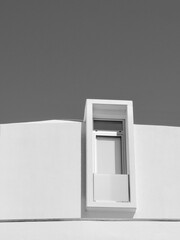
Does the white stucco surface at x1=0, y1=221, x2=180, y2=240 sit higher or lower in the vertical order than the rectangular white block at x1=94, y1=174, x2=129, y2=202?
lower

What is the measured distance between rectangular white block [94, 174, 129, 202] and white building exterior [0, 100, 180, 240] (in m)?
0.38

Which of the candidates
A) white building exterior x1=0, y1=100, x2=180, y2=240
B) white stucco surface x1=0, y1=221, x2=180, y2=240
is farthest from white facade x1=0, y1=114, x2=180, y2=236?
white stucco surface x1=0, y1=221, x2=180, y2=240

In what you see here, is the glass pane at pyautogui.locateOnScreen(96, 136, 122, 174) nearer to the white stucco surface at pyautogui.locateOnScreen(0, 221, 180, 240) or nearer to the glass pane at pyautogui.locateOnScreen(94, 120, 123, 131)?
the glass pane at pyautogui.locateOnScreen(94, 120, 123, 131)

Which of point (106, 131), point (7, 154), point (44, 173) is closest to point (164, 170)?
point (106, 131)

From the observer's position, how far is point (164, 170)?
17.0 metres

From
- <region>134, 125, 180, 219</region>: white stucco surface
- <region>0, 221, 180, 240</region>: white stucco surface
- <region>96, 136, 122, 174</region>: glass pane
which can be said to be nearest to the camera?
<region>0, 221, 180, 240</region>: white stucco surface

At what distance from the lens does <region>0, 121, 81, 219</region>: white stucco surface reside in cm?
1614

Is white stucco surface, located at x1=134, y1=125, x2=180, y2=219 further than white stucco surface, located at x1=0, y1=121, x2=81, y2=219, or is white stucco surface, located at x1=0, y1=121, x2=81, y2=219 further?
white stucco surface, located at x1=134, y1=125, x2=180, y2=219

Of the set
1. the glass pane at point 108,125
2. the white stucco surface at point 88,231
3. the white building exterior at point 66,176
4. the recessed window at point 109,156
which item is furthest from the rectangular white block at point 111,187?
the glass pane at point 108,125

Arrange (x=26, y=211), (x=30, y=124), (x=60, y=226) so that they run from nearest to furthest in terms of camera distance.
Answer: (x=60, y=226), (x=26, y=211), (x=30, y=124)

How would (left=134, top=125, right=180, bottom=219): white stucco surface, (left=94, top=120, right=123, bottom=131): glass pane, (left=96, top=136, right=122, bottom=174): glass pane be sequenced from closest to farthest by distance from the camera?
(left=134, top=125, right=180, bottom=219): white stucco surface, (left=96, top=136, right=122, bottom=174): glass pane, (left=94, top=120, right=123, bottom=131): glass pane

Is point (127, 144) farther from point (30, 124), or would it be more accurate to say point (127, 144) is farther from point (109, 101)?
point (30, 124)

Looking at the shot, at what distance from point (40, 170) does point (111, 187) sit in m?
2.14

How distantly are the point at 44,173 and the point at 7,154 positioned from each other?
1.31 metres
